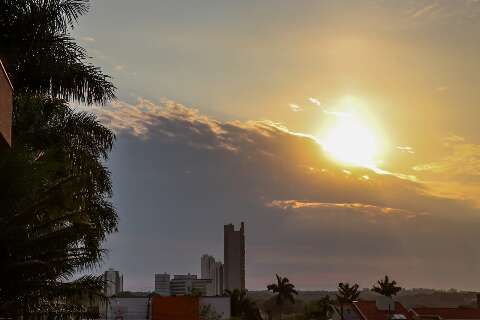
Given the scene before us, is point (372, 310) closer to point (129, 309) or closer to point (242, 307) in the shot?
point (129, 309)

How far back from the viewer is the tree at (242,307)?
11856 centimetres

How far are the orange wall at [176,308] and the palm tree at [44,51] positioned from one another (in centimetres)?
4865

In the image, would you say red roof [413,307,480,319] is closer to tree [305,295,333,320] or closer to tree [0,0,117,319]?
tree [305,295,333,320]

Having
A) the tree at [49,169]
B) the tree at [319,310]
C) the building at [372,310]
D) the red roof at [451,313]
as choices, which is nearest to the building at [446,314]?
the red roof at [451,313]

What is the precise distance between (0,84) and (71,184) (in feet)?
28.6

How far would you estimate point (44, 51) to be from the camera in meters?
23.8

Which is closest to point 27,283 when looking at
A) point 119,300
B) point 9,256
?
point 9,256

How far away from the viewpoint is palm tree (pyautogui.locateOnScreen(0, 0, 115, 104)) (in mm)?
23250

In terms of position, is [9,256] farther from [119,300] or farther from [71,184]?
[119,300]

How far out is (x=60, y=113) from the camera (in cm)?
2503

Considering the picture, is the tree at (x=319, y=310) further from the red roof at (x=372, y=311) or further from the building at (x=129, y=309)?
the building at (x=129, y=309)

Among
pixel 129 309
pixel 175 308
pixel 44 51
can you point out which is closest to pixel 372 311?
pixel 175 308

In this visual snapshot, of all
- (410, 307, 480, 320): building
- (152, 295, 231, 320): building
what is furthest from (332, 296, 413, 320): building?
(152, 295, 231, 320): building

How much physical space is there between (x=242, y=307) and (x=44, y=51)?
101 metres
